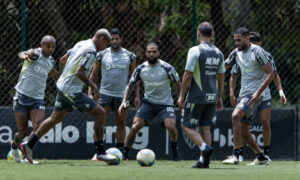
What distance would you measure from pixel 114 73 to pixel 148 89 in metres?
0.67

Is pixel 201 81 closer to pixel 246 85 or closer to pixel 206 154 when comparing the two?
pixel 206 154

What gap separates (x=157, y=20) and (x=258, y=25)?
90.1 inches

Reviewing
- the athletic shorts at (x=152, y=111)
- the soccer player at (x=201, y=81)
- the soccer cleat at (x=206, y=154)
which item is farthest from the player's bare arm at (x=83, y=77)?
the athletic shorts at (x=152, y=111)

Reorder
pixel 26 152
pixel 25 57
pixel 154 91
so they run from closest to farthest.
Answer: pixel 26 152 < pixel 25 57 < pixel 154 91

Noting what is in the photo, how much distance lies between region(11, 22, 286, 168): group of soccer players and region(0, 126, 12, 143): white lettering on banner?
3.28ft

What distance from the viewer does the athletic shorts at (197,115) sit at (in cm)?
936

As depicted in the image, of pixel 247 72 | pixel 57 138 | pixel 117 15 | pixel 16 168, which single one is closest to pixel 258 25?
pixel 117 15

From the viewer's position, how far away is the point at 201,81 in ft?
30.9

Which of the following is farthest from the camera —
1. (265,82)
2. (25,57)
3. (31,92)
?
(31,92)

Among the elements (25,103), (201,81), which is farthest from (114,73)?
(201,81)

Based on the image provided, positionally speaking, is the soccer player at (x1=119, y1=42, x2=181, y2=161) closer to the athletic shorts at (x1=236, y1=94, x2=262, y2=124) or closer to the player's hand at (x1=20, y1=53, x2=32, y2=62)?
the athletic shorts at (x1=236, y1=94, x2=262, y2=124)

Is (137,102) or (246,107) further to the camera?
(137,102)

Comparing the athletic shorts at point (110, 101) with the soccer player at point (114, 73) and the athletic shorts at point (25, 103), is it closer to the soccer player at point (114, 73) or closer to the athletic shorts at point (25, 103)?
the soccer player at point (114, 73)

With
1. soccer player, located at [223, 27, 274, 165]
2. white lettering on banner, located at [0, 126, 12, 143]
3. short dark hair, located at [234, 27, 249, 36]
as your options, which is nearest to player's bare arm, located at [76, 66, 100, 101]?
soccer player, located at [223, 27, 274, 165]
